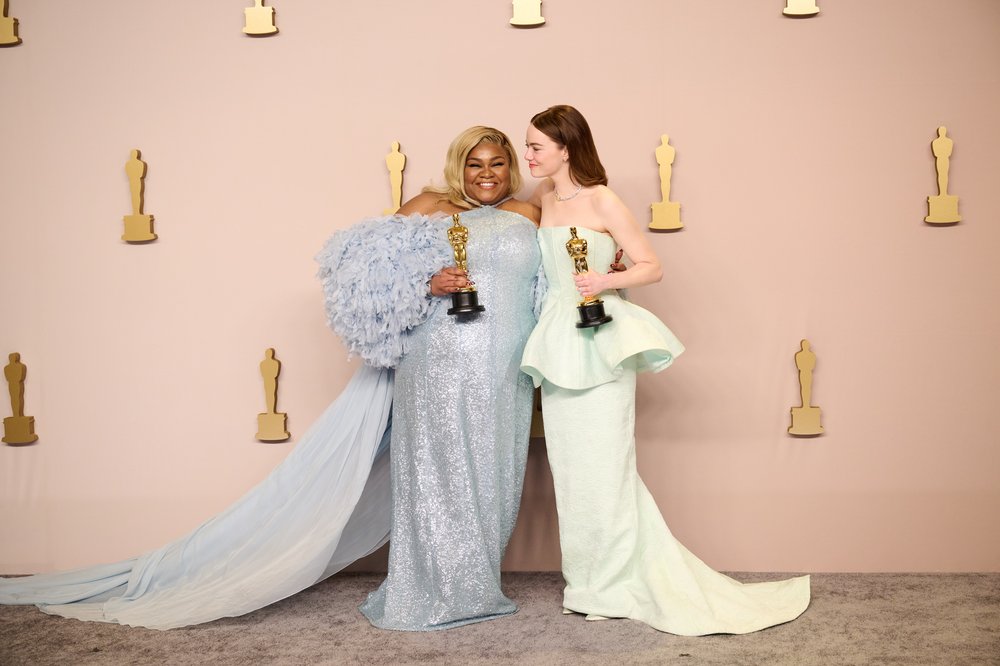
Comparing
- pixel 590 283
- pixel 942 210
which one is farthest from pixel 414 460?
pixel 942 210

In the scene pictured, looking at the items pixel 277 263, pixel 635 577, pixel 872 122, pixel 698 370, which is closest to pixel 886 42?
pixel 872 122

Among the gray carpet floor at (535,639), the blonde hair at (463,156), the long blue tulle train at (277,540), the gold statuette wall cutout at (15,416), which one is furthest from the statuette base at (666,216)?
the gold statuette wall cutout at (15,416)

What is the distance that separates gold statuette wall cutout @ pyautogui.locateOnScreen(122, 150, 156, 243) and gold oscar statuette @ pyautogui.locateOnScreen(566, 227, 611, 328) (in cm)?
192

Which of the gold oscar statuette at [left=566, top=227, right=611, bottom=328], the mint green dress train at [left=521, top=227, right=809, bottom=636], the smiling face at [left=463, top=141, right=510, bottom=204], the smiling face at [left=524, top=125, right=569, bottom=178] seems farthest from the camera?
the smiling face at [left=463, top=141, right=510, bottom=204]

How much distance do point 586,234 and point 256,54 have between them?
1.73m

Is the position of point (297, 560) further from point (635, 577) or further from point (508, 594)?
point (635, 577)

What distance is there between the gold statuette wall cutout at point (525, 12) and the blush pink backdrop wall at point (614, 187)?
55 mm

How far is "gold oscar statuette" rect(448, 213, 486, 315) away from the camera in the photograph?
3.09m

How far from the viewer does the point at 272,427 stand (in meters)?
3.96

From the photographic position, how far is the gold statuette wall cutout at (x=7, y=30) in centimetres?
403

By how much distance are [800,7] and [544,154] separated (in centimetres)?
140

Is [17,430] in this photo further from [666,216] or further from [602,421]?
[666,216]

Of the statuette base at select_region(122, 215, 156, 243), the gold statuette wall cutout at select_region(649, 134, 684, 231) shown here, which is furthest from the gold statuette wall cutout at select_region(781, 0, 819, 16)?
the statuette base at select_region(122, 215, 156, 243)

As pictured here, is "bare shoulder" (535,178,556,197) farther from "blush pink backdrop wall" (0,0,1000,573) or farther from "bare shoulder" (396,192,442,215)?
"blush pink backdrop wall" (0,0,1000,573)
